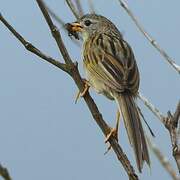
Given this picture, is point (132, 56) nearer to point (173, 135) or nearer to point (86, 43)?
point (86, 43)

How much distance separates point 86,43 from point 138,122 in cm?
160

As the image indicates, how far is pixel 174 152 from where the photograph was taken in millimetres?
2467

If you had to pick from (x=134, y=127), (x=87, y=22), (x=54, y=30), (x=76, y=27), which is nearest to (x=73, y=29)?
(x=76, y=27)

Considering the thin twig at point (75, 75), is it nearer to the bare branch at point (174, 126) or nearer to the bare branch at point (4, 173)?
the bare branch at point (174, 126)

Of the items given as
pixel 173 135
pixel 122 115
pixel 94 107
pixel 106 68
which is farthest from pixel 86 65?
pixel 173 135

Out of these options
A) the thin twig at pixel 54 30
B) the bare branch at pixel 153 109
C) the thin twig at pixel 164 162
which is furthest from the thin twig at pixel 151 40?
the thin twig at pixel 164 162

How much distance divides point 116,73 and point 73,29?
1.09m

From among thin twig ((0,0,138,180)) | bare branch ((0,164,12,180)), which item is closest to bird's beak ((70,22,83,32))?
thin twig ((0,0,138,180))

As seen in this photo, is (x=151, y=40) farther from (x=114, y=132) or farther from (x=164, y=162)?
(x=164, y=162)

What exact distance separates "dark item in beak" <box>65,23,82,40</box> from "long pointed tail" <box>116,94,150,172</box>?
1.17 m

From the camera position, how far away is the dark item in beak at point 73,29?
191 inches

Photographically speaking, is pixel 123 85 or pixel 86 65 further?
pixel 86 65

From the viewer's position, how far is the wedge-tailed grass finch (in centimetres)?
346

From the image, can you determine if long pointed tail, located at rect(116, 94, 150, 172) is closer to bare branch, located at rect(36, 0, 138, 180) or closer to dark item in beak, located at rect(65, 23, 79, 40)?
bare branch, located at rect(36, 0, 138, 180)
